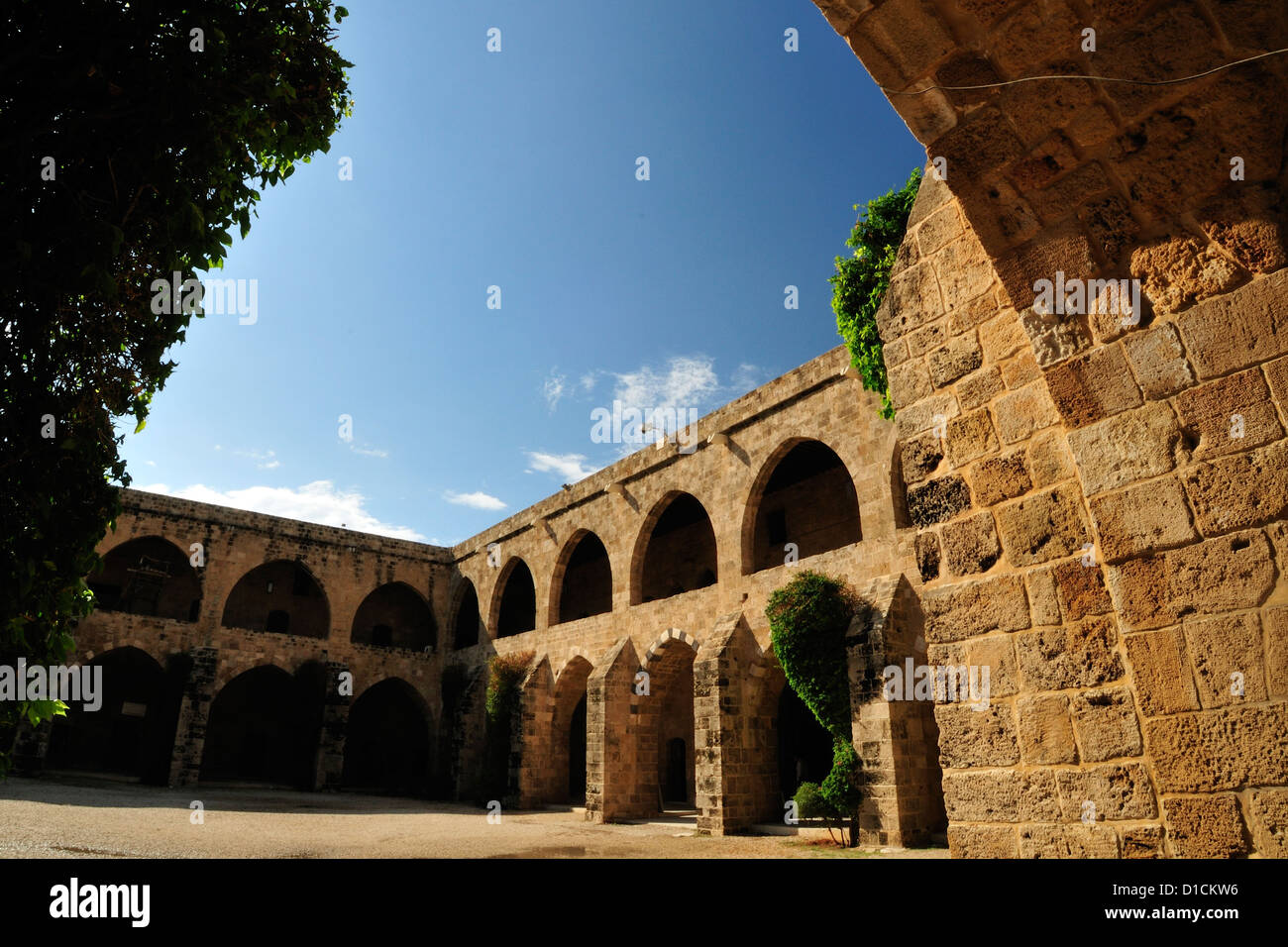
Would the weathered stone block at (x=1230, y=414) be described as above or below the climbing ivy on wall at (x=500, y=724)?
above

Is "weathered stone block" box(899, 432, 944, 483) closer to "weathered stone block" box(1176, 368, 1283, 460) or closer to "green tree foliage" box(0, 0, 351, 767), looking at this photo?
"weathered stone block" box(1176, 368, 1283, 460)

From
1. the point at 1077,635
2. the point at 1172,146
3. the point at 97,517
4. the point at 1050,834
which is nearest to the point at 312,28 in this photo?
the point at 97,517

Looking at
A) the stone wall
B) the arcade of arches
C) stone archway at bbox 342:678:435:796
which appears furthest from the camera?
stone archway at bbox 342:678:435:796

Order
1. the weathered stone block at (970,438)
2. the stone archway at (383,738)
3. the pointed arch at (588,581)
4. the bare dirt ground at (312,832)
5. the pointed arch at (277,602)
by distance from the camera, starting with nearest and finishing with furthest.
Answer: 1. the weathered stone block at (970,438)
2. the bare dirt ground at (312,832)
3. the pointed arch at (588,581)
4. the pointed arch at (277,602)
5. the stone archway at (383,738)

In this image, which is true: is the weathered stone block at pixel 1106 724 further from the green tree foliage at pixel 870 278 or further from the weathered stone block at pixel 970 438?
the green tree foliage at pixel 870 278

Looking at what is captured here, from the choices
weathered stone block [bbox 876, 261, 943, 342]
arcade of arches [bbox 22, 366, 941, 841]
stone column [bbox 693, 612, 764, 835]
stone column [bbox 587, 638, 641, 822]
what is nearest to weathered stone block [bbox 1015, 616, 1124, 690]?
weathered stone block [bbox 876, 261, 943, 342]

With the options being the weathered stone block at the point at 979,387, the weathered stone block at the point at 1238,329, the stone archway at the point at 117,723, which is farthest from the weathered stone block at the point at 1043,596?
the stone archway at the point at 117,723

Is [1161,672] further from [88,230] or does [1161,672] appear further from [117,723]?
[117,723]

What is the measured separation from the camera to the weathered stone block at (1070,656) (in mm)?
2625

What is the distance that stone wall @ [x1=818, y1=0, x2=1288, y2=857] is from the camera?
2307 millimetres

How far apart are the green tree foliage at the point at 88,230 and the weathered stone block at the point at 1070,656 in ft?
12.7

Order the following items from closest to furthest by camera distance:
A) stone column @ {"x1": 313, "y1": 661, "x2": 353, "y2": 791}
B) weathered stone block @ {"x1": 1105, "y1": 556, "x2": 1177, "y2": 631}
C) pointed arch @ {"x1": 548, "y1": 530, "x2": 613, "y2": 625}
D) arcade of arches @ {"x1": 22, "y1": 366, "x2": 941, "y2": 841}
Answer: weathered stone block @ {"x1": 1105, "y1": 556, "x2": 1177, "y2": 631}, arcade of arches @ {"x1": 22, "y1": 366, "x2": 941, "y2": 841}, stone column @ {"x1": 313, "y1": 661, "x2": 353, "y2": 791}, pointed arch @ {"x1": 548, "y1": 530, "x2": 613, "y2": 625}

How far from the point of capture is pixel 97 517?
3395 millimetres

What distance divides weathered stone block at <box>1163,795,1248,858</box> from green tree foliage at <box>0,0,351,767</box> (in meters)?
4.24
